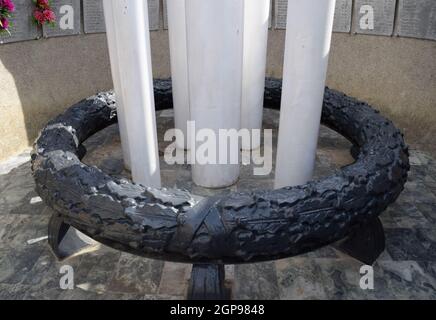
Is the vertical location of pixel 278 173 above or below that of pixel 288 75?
below

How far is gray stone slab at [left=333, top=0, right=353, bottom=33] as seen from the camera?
5.10 m

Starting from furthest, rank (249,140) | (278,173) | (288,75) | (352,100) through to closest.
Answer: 1. (249,140)
2. (352,100)
3. (278,173)
4. (288,75)

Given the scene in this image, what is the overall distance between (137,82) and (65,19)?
246 centimetres

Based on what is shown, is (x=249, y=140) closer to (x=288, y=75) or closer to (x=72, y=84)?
(x=288, y=75)

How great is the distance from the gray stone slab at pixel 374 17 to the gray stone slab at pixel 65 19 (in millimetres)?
3677

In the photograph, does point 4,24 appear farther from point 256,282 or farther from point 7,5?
point 256,282

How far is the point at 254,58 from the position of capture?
13.8ft

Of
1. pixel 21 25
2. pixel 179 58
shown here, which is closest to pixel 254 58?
pixel 179 58

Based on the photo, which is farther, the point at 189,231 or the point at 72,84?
the point at 72,84

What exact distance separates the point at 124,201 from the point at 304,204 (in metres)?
1.11

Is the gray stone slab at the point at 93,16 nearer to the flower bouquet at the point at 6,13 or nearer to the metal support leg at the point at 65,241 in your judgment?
the flower bouquet at the point at 6,13

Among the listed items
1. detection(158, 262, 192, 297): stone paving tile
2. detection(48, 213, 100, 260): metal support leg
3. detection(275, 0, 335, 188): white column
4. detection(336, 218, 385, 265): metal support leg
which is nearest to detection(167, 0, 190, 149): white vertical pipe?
detection(275, 0, 335, 188): white column

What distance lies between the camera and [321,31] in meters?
2.71

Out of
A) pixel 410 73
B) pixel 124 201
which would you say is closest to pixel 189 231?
pixel 124 201
